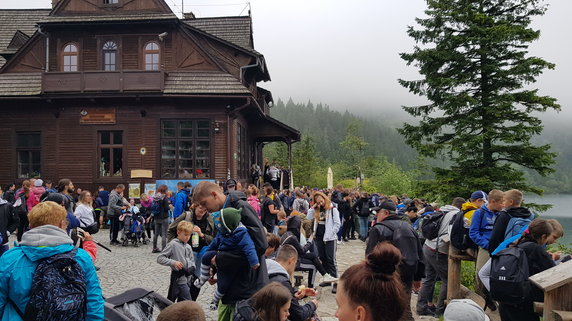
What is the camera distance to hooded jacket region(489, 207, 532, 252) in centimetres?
582

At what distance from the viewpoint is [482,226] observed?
6.70 meters

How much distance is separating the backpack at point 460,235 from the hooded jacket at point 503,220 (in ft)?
3.89

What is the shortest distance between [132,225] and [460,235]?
34.6 feet

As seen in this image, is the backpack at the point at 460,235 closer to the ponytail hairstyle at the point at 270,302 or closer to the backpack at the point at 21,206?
the ponytail hairstyle at the point at 270,302

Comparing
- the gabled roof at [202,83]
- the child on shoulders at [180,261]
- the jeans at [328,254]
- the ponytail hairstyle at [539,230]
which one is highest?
the gabled roof at [202,83]

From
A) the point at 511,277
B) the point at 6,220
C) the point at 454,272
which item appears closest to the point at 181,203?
the point at 6,220

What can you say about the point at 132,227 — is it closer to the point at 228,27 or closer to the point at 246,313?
the point at 246,313

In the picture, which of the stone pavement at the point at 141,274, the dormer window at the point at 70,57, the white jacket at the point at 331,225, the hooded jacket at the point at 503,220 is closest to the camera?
the hooded jacket at the point at 503,220

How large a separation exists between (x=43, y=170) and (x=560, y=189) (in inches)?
7240

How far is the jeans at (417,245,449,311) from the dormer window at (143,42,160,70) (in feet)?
55.7

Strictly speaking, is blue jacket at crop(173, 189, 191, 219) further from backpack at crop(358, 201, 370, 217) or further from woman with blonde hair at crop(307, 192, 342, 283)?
backpack at crop(358, 201, 370, 217)

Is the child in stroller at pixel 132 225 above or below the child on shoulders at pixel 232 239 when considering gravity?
below

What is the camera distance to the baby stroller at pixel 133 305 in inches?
150

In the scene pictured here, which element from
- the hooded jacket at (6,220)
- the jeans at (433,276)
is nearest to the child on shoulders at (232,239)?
the jeans at (433,276)
